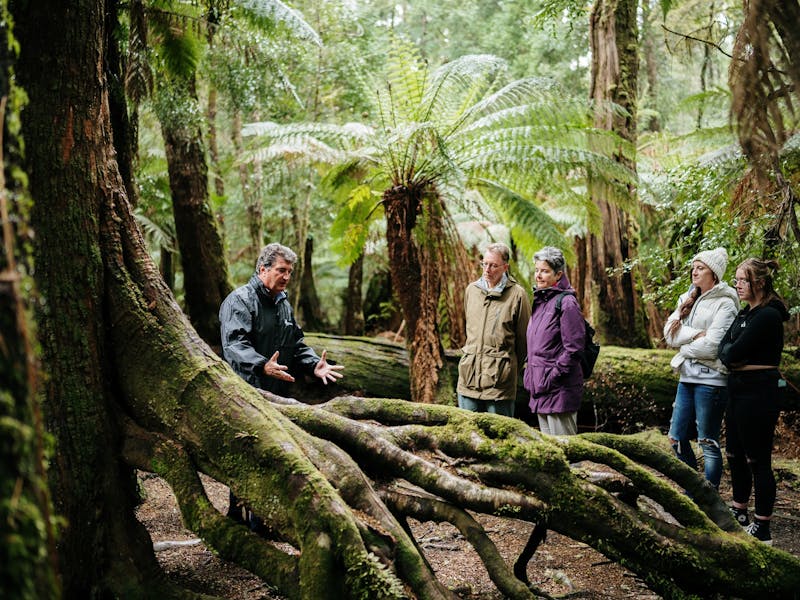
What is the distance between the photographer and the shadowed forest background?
259 cm

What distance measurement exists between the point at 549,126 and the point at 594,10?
2.28 meters

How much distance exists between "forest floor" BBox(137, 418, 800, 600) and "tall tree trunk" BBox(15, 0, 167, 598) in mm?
658

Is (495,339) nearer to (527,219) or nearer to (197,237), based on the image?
(527,219)

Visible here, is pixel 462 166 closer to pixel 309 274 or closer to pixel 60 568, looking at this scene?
pixel 60 568

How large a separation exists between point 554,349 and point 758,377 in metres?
1.41

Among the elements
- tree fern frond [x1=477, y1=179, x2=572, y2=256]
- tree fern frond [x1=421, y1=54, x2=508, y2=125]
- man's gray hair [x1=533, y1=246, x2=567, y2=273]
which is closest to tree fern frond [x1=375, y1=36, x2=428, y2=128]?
tree fern frond [x1=421, y1=54, x2=508, y2=125]

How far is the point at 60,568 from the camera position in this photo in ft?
9.51

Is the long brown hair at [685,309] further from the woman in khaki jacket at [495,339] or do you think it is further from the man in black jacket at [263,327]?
the man in black jacket at [263,327]

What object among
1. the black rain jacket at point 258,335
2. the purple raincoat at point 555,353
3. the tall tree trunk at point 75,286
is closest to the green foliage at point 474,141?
the purple raincoat at point 555,353

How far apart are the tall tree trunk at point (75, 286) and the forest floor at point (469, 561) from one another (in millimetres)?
658

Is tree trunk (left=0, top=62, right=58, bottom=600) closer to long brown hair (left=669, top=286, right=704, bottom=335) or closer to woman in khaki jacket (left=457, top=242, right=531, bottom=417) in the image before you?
woman in khaki jacket (left=457, top=242, right=531, bottom=417)

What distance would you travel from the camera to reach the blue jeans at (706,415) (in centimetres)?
503

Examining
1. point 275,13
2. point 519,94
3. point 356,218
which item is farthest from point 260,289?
point 519,94

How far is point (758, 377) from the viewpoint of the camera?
459 cm
